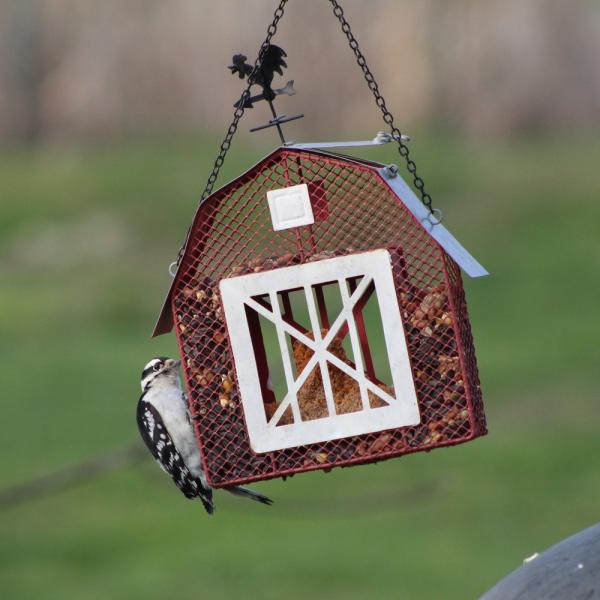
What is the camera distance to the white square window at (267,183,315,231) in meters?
6.56

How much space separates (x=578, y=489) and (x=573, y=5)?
10.2m

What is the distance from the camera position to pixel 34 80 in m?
34.2

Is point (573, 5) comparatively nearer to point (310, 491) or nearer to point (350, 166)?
point (310, 491)

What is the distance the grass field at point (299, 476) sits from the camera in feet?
84.8

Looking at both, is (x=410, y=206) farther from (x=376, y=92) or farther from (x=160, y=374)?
(x=160, y=374)

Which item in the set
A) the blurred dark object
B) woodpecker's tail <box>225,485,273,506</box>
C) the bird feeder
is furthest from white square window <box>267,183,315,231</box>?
woodpecker's tail <box>225,485,273,506</box>

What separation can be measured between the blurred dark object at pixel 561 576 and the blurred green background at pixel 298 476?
1343 cm

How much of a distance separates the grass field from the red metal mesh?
1481 centimetres

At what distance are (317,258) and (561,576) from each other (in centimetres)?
143

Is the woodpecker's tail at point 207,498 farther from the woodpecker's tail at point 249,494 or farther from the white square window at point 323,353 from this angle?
the white square window at point 323,353

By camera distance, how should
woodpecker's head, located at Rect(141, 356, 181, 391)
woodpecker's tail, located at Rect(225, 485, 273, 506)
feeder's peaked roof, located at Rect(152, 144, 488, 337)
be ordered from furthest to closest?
woodpecker's head, located at Rect(141, 356, 181, 391) < woodpecker's tail, located at Rect(225, 485, 273, 506) < feeder's peaked roof, located at Rect(152, 144, 488, 337)

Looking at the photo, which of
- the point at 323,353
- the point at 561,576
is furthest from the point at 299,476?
the point at 561,576

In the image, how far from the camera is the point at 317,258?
260 inches

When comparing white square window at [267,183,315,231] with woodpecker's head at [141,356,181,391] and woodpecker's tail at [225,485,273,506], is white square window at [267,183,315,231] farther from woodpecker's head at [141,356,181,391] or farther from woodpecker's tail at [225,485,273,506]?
woodpecker's head at [141,356,181,391]
